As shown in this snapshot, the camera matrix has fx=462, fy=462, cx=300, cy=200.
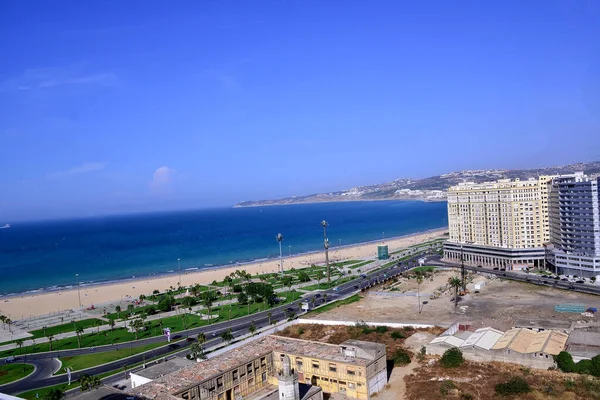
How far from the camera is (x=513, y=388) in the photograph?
3291 centimetres

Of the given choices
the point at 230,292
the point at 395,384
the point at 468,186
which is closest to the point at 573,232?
the point at 468,186

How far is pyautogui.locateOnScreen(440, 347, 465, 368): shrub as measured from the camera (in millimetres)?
38906

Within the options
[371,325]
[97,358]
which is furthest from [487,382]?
[97,358]

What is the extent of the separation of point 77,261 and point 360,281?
95165mm

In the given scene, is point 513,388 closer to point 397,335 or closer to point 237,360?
point 397,335

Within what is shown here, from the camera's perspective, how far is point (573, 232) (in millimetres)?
73375

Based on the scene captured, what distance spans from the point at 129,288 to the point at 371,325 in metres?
59.7

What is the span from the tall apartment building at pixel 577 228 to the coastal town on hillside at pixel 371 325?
0.68 feet

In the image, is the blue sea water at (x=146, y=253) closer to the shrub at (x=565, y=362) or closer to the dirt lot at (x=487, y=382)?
the dirt lot at (x=487, y=382)

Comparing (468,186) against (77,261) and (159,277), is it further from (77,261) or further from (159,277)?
(77,261)

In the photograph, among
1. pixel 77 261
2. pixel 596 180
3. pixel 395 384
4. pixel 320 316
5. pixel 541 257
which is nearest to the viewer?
pixel 395 384

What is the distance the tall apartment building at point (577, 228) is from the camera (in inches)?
2779

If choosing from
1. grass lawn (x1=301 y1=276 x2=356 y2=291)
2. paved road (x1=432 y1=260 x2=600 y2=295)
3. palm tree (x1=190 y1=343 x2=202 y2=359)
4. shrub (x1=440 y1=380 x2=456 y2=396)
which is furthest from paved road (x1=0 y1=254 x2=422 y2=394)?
shrub (x1=440 y1=380 x2=456 y2=396)

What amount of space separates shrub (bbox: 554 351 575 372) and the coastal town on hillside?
0.46 ft
